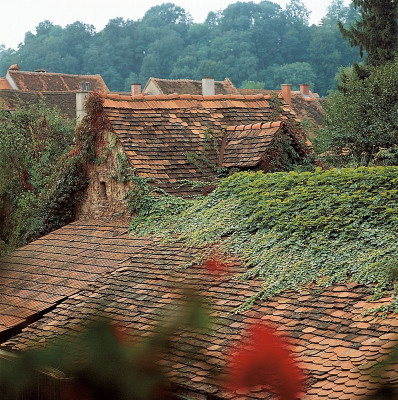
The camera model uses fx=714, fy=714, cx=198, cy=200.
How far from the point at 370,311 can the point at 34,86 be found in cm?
4132

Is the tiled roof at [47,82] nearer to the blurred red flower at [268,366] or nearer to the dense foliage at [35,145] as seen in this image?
the dense foliage at [35,145]

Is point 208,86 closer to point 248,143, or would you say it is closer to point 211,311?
point 248,143

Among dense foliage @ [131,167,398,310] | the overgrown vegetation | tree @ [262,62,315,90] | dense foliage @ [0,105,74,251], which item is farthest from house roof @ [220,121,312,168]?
tree @ [262,62,315,90]

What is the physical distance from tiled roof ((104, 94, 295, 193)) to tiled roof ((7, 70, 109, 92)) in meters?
28.3

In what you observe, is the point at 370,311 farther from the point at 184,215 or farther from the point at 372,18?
the point at 372,18

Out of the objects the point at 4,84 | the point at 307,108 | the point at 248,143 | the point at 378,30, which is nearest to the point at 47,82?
the point at 4,84

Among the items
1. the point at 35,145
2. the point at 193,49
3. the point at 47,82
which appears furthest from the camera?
the point at 193,49

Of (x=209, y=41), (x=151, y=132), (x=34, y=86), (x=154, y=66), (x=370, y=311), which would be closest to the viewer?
(x=370, y=311)

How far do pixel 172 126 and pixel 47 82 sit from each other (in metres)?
31.8

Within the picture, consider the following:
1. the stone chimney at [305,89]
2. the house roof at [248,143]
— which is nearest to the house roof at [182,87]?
the stone chimney at [305,89]

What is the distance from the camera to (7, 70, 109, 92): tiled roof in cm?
4575

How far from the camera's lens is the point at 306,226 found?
1038 centimetres

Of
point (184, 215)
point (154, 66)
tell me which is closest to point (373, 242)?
point (184, 215)

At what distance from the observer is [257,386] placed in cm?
138
